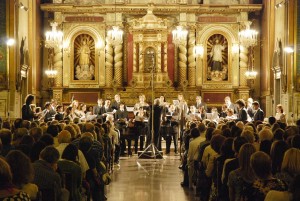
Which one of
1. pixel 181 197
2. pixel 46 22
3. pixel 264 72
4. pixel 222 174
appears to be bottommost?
pixel 181 197

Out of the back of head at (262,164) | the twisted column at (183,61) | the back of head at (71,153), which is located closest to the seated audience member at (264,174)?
the back of head at (262,164)

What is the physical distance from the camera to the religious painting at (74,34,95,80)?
26.6m

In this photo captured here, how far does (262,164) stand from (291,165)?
0.40m

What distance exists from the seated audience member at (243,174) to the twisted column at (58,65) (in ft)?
67.3

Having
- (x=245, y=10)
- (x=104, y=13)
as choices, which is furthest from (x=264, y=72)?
(x=104, y=13)

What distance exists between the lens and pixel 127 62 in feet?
87.4

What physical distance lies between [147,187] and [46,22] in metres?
17.0

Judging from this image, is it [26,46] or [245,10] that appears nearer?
[26,46]

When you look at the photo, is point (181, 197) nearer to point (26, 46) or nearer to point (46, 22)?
point (26, 46)

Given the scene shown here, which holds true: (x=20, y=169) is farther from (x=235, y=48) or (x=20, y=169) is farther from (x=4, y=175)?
(x=235, y=48)

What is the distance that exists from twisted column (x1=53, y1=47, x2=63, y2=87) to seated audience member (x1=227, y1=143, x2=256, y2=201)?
20518mm

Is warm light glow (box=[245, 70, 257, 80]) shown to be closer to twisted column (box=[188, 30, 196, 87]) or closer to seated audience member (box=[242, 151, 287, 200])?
twisted column (box=[188, 30, 196, 87])

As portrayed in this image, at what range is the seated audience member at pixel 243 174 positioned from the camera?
6250 millimetres


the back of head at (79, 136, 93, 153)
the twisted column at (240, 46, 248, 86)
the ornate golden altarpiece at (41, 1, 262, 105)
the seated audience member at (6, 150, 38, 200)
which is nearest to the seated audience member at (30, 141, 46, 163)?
the back of head at (79, 136, 93, 153)
